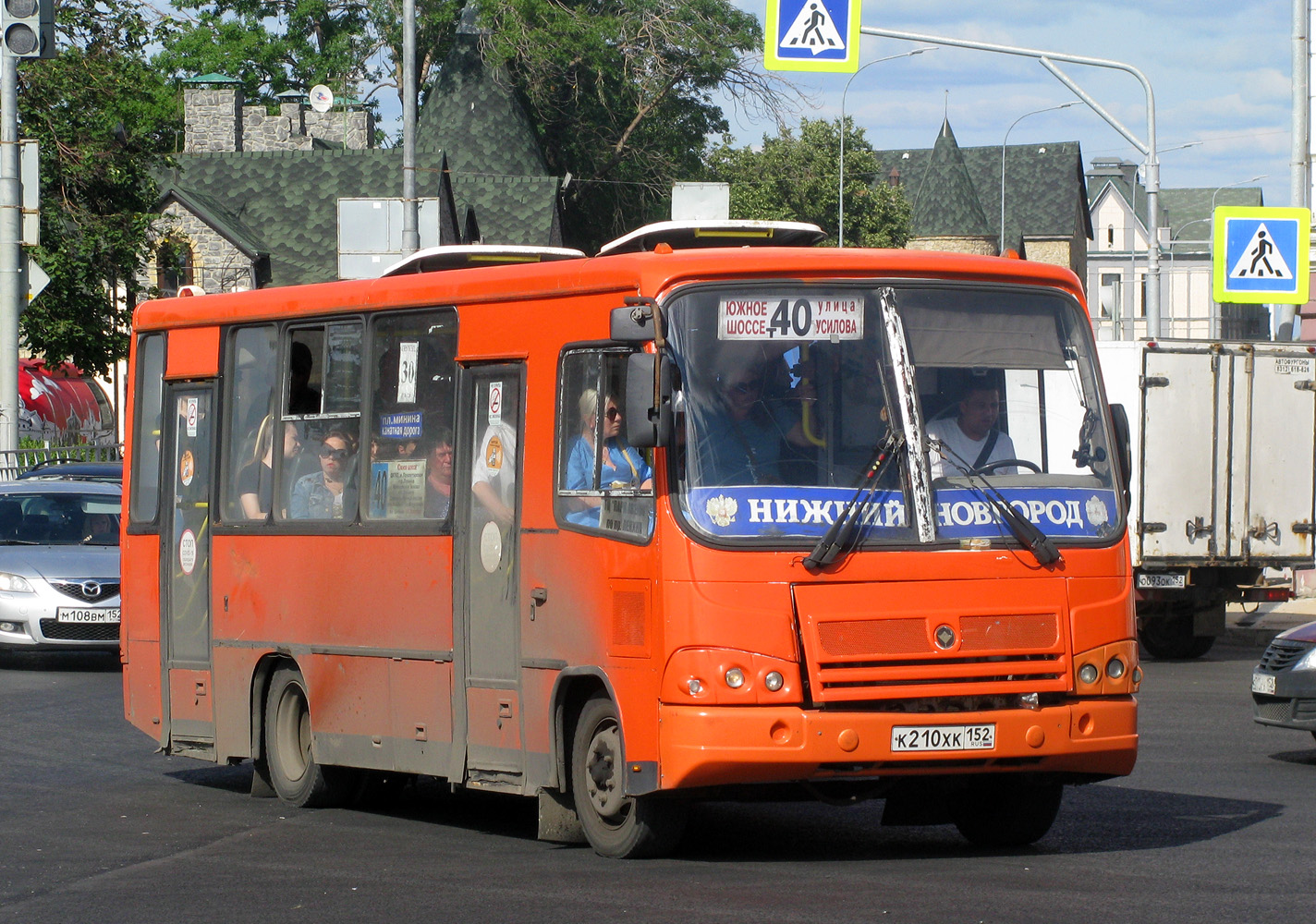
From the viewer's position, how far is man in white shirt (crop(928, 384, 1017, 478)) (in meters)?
8.79

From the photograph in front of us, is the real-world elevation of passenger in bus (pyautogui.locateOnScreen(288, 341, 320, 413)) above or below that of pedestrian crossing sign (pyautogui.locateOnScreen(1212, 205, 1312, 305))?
below

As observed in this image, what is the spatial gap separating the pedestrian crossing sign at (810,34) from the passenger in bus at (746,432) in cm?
1145

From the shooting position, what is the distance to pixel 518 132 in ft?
218

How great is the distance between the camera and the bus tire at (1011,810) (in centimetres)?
946

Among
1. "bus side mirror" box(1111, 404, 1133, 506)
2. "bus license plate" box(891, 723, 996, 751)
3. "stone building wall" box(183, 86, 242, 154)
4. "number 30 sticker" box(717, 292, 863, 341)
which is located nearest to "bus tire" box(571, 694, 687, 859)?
"bus license plate" box(891, 723, 996, 751)

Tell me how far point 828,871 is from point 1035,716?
1.06 meters

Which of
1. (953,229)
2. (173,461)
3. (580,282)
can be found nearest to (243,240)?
(173,461)

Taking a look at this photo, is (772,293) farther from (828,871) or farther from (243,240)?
(243,240)

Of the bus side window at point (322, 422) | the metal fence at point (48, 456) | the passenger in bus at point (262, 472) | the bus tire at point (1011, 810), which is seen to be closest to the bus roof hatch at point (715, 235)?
the bus side window at point (322, 422)

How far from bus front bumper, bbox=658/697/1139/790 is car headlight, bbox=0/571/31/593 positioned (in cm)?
1194

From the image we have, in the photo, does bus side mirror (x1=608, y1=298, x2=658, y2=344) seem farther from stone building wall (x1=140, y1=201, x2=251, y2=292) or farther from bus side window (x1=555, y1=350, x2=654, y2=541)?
stone building wall (x1=140, y1=201, x2=251, y2=292)

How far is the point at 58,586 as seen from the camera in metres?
18.9

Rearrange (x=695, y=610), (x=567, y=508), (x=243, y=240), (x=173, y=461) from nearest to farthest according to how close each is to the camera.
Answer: (x=695, y=610)
(x=567, y=508)
(x=173, y=461)
(x=243, y=240)

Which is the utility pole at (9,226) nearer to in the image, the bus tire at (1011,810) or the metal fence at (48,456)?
the metal fence at (48,456)
